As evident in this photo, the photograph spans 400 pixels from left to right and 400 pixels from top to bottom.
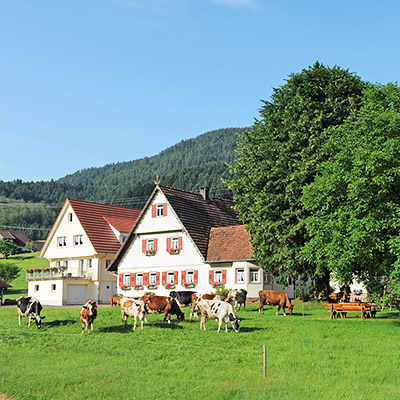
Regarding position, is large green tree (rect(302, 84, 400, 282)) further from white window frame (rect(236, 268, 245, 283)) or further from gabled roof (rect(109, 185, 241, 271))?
gabled roof (rect(109, 185, 241, 271))

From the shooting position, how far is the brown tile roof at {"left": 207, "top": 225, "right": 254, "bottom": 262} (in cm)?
4603

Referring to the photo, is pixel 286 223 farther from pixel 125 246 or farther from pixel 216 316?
pixel 125 246

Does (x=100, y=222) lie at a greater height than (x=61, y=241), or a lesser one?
greater

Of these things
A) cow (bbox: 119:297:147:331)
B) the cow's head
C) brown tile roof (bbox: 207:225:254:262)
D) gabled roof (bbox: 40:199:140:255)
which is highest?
gabled roof (bbox: 40:199:140:255)

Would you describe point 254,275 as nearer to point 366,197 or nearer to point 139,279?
point 139,279

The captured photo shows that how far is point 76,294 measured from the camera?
2270 inches

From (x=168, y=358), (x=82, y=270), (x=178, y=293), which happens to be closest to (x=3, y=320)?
(x=178, y=293)

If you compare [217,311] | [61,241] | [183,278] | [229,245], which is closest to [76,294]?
[61,241]

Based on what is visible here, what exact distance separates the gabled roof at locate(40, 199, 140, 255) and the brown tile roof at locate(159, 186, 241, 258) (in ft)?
34.7

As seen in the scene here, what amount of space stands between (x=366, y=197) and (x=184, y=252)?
23.5 m

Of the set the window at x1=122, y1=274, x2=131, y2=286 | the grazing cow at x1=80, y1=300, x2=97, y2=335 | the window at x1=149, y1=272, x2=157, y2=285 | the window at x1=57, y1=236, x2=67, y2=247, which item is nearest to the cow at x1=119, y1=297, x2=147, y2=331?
the grazing cow at x1=80, y1=300, x2=97, y2=335

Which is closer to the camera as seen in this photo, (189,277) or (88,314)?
(88,314)

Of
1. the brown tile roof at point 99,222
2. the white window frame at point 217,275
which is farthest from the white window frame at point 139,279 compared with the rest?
the white window frame at point 217,275

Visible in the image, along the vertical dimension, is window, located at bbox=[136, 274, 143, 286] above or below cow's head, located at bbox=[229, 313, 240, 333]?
above
